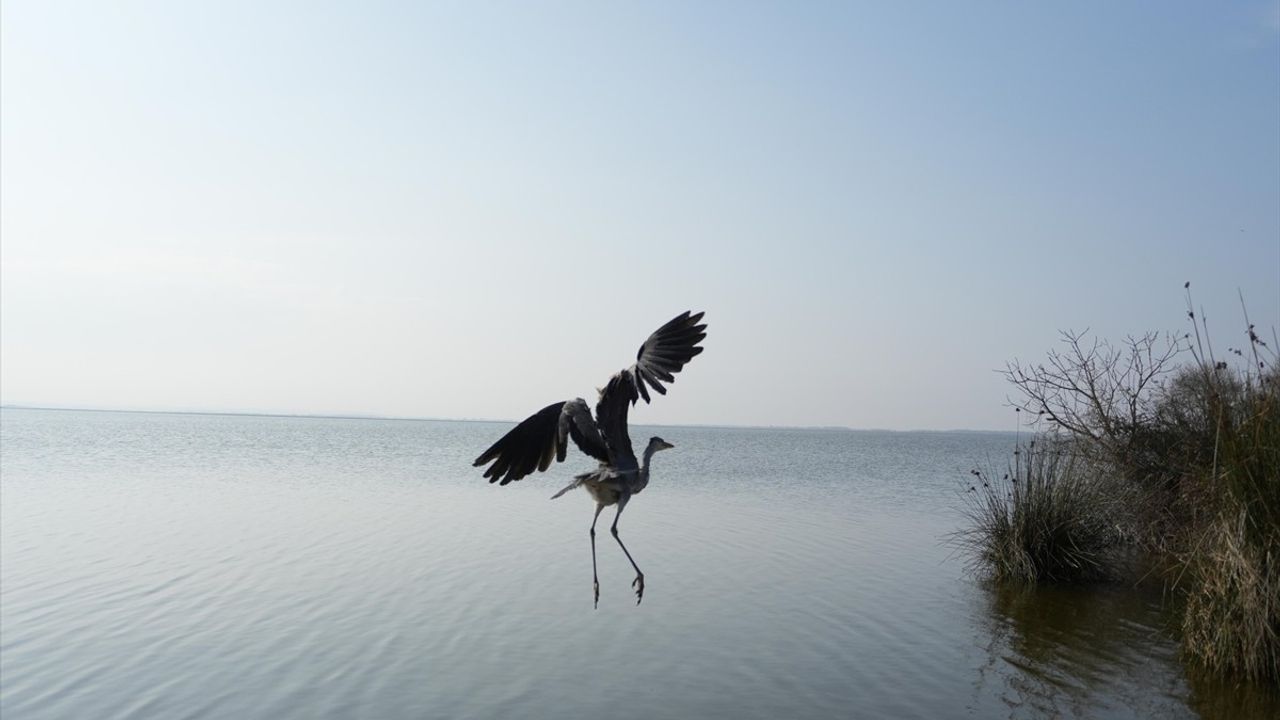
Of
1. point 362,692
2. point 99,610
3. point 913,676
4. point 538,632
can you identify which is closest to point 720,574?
point 538,632

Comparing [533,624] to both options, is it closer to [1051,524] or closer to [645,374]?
[645,374]

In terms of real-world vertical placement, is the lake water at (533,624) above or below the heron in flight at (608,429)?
below

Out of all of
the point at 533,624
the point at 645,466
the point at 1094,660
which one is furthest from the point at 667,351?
the point at 1094,660

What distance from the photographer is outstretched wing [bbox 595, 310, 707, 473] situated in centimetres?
707

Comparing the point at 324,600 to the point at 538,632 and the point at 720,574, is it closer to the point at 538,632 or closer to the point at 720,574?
the point at 538,632

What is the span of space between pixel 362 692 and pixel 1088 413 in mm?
11768

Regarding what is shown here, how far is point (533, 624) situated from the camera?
999cm

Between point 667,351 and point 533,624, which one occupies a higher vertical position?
point 667,351

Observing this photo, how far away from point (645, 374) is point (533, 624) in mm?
4224

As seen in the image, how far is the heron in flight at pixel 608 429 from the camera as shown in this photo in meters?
7.15

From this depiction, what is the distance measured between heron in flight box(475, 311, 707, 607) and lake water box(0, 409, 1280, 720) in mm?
1911

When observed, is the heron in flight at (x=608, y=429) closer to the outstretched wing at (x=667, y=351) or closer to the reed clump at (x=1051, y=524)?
→ the outstretched wing at (x=667, y=351)

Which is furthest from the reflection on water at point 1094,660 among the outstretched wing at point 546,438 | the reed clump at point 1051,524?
the outstretched wing at point 546,438

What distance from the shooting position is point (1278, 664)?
23.1 ft
